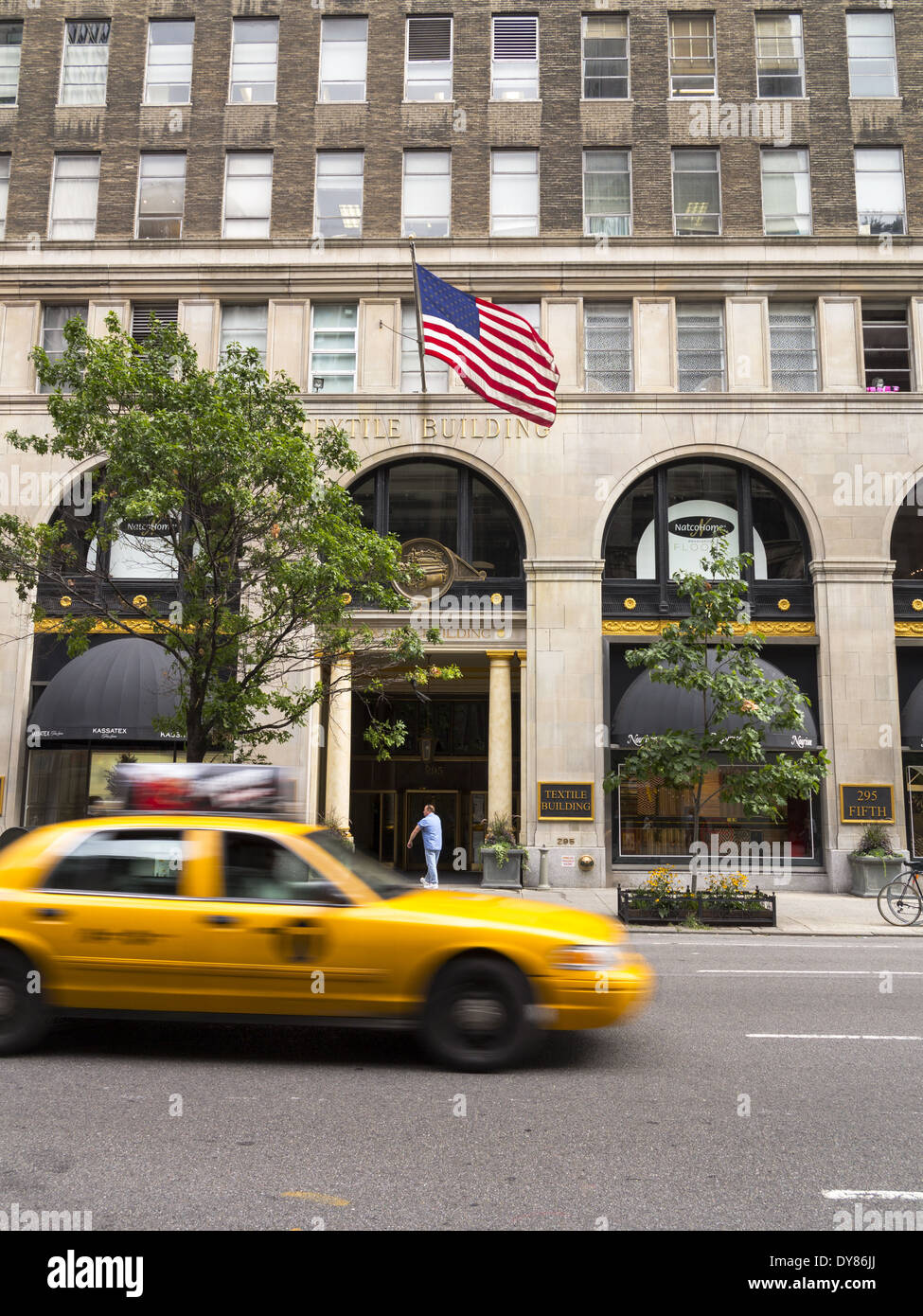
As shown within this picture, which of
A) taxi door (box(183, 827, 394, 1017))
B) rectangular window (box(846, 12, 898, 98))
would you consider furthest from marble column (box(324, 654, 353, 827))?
rectangular window (box(846, 12, 898, 98))

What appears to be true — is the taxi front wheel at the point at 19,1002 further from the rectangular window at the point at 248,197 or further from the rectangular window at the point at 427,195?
the rectangular window at the point at 248,197

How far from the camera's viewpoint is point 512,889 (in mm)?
18672

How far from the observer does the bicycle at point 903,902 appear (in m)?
14.9

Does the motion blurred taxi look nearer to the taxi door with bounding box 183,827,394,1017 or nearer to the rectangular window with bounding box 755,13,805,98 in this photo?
the taxi door with bounding box 183,827,394,1017

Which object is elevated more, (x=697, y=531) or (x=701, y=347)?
(x=701, y=347)

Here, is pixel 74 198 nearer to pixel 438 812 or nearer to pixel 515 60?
pixel 515 60

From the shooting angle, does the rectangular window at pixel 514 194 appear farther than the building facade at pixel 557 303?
Yes

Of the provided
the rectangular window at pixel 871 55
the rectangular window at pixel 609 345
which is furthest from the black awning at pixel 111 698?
the rectangular window at pixel 871 55

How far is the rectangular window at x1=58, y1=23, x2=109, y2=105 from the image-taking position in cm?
2345

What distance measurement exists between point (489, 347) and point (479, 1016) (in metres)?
14.6

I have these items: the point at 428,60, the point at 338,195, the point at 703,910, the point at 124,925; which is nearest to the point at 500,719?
the point at 703,910

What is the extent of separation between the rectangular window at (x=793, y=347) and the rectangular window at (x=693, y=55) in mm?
5945

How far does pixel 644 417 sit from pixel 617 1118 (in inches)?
721

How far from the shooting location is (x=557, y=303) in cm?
2194
